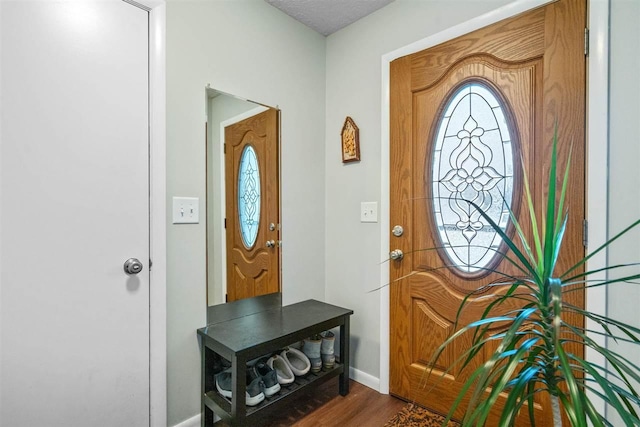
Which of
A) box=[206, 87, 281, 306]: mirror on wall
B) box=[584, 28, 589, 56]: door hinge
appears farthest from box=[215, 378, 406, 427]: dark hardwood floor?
box=[584, 28, 589, 56]: door hinge

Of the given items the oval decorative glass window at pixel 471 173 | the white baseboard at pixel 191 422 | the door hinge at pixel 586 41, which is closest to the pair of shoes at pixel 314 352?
the white baseboard at pixel 191 422

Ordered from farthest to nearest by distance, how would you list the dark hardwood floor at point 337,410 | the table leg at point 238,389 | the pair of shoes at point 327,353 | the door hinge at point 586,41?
the pair of shoes at point 327,353 < the dark hardwood floor at point 337,410 < the table leg at point 238,389 < the door hinge at point 586,41

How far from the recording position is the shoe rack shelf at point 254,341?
1422mm

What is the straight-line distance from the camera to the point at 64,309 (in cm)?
124

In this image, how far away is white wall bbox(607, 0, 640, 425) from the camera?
46.9 inches

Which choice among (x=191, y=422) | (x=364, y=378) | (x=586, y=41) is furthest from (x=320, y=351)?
(x=586, y=41)

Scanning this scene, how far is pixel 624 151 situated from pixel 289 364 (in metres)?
1.75

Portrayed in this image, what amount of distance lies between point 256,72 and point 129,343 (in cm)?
149

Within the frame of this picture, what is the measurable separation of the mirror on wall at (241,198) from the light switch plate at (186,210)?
7 centimetres

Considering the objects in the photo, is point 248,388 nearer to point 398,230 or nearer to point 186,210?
point 186,210

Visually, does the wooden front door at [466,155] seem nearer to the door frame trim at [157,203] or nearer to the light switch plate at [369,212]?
the light switch plate at [369,212]

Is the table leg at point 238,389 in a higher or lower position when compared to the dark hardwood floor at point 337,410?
higher

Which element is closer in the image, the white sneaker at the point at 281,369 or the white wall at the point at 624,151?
the white wall at the point at 624,151

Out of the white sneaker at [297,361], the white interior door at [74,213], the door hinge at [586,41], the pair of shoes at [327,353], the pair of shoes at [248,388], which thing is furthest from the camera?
the pair of shoes at [327,353]
